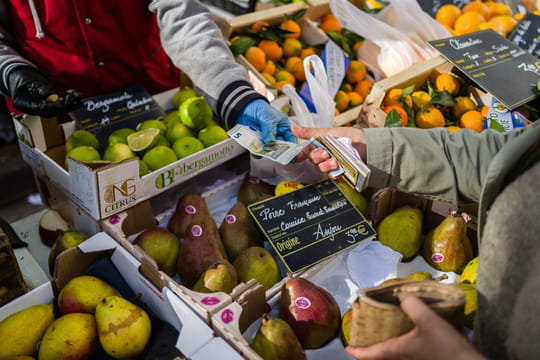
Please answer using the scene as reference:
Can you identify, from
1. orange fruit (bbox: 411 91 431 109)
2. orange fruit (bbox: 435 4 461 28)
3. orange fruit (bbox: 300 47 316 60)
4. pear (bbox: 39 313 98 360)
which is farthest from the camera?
orange fruit (bbox: 435 4 461 28)

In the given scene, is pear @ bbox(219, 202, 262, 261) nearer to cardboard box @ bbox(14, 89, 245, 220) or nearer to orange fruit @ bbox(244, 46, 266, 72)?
cardboard box @ bbox(14, 89, 245, 220)

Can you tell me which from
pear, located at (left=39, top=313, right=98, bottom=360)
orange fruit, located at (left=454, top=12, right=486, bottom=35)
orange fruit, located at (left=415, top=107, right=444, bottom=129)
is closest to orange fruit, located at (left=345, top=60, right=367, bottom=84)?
orange fruit, located at (left=415, top=107, right=444, bottom=129)

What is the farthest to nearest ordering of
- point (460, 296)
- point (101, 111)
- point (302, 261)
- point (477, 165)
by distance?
point (101, 111) → point (302, 261) → point (477, 165) → point (460, 296)

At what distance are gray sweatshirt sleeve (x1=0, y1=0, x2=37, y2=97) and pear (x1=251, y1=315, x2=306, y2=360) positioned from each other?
1.41 metres

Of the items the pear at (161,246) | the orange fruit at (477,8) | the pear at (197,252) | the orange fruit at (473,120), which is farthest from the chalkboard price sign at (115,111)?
the orange fruit at (477,8)

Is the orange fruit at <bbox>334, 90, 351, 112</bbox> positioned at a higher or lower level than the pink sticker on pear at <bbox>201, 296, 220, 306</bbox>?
lower

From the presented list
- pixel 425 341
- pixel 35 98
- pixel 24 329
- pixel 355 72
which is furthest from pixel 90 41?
pixel 425 341

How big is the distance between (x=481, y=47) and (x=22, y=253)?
231 centimetres

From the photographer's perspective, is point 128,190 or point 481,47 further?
point 481,47

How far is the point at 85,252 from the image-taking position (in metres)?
1.44

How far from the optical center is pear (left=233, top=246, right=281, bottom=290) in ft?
4.80

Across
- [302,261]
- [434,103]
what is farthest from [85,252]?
→ [434,103]

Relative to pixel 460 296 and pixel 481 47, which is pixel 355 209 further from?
pixel 481 47

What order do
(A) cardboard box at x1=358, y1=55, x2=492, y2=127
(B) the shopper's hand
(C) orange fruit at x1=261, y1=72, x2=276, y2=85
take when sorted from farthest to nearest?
(C) orange fruit at x1=261, y1=72, x2=276, y2=85, (A) cardboard box at x1=358, y1=55, x2=492, y2=127, (B) the shopper's hand
